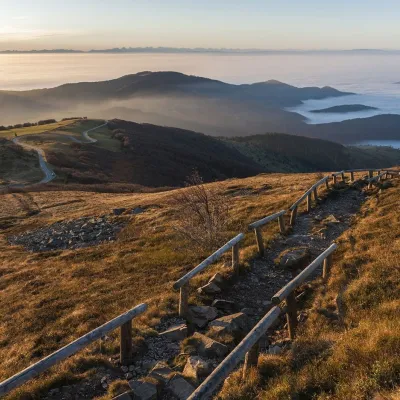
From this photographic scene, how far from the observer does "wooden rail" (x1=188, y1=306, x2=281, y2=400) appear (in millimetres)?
5492

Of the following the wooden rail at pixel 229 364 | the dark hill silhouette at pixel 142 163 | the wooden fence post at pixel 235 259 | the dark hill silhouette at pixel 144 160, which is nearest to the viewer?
the wooden rail at pixel 229 364

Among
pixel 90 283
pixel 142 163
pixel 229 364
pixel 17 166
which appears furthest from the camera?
pixel 142 163

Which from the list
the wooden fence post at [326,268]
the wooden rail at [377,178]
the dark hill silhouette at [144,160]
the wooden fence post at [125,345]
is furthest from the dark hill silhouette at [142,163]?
the wooden fence post at [125,345]

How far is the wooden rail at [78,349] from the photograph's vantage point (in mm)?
6195

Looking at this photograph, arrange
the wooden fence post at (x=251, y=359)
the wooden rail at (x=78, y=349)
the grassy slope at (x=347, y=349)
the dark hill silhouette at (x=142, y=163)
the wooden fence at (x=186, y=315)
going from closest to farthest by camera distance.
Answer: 1. the grassy slope at (x=347, y=349)
2. the wooden fence at (x=186, y=315)
3. the wooden rail at (x=78, y=349)
4. the wooden fence post at (x=251, y=359)
5. the dark hill silhouette at (x=142, y=163)

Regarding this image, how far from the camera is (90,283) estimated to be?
52.5 ft

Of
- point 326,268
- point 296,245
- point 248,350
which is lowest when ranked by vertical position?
point 296,245

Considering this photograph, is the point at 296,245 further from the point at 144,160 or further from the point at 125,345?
the point at 144,160

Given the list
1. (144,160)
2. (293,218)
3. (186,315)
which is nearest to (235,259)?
(186,315)

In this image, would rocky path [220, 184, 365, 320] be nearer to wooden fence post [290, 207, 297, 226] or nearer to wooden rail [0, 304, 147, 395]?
wooden fence post [290, 207, 297, 226]

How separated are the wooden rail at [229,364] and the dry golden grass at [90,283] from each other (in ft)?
11.3

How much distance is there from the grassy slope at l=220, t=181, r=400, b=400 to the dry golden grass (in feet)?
12.2

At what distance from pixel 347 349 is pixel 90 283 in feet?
40.5

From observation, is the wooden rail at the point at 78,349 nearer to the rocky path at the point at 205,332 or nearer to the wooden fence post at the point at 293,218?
the rocky path at the point at 205,332
